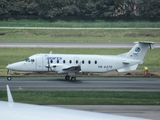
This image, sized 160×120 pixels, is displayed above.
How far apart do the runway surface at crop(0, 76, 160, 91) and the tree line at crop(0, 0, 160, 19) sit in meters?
51.7

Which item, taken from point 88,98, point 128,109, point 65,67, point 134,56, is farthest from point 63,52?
point 128,109

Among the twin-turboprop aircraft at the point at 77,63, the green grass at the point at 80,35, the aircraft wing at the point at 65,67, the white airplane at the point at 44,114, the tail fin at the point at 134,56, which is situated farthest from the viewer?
the green grass at the point at 80,35

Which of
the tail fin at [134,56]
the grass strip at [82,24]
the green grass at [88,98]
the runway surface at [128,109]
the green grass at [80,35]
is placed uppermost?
the grass strip at [82,24]

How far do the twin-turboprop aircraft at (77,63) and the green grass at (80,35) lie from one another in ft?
75.9

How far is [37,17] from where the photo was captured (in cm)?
8588

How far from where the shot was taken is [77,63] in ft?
117

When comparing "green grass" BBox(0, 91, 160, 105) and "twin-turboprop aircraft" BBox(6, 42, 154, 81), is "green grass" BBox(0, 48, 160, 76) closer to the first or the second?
"twin-turboprop aircraft" BBox(6, 42, 154, 81)

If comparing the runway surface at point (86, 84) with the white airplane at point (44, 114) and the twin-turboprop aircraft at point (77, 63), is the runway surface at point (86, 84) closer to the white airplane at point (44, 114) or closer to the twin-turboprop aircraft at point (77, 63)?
the twin-turboprop aircraft at point (77, 63)

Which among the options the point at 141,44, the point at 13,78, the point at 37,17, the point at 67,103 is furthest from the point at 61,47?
the point at 37,17

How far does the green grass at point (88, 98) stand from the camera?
67.1 ft

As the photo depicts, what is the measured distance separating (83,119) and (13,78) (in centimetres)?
2881

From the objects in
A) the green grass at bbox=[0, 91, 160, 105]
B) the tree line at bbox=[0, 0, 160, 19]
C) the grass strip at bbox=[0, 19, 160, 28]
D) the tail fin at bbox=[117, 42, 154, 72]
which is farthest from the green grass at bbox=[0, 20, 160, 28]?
the green grass at bbox=[0, 91, 160, 105]

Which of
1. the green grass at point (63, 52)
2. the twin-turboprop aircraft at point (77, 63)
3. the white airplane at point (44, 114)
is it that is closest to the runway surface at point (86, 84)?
the twin-turboprop aircraft at point (77, 63)

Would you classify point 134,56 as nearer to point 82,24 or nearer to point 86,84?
point 86,84
